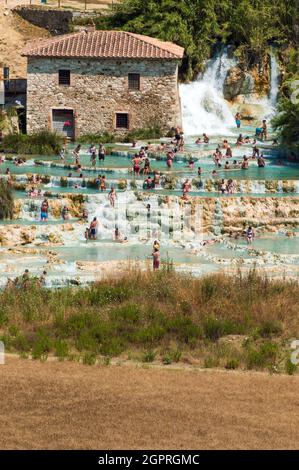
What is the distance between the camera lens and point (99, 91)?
61.4 m

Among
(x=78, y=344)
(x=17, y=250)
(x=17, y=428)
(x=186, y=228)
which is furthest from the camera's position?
(x=186, y=228)

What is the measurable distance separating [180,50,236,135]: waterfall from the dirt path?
37.2 metres

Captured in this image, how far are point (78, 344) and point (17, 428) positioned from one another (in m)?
6.57

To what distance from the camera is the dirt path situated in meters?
21.8

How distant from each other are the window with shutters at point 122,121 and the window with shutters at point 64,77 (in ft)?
9.41

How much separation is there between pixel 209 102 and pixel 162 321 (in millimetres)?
36116

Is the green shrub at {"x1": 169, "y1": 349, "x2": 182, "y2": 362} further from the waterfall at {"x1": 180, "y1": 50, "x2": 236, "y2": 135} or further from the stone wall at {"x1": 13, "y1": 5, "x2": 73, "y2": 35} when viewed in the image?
the stone wall at {"x1": 13, "y1": 5, "x2": 73, "y2": 35}

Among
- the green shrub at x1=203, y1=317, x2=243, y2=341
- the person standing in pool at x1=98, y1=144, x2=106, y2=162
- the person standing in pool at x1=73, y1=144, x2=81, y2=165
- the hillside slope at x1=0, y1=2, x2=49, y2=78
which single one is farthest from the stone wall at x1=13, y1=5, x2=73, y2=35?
the green shrub at x1=203, y1=317, x2=243, y2=341

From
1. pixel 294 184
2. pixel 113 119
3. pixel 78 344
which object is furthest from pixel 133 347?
pixel 113 119

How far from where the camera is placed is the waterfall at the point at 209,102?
210ft

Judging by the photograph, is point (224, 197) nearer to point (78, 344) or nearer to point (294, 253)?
point (294, 253)

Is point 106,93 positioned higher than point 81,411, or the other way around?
point 106,93

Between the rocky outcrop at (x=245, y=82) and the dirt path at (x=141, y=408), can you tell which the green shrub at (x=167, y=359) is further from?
the rocky outcrop at (x=245, y=82)

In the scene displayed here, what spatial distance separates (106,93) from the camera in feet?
202
